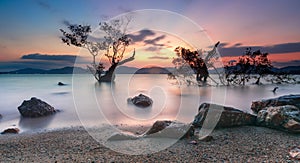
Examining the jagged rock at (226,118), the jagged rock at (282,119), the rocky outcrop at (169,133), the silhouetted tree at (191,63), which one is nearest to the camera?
the rocky outcrop at (169,133)

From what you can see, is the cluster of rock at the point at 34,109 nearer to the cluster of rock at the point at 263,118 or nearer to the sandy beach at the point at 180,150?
the sandy beach at the point at 180,150

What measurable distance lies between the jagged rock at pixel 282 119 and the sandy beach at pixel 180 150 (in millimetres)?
188

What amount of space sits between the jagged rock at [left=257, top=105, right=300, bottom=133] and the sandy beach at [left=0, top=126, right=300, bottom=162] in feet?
0.62

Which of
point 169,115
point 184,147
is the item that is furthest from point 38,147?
point 169,115

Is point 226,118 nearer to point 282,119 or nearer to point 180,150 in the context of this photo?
point 282,119

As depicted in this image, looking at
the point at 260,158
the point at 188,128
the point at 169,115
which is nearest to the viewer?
the point at 260,158

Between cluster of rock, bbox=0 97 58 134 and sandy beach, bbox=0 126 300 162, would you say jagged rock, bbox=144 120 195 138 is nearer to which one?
sandy beach, bbox=0 126 300 162

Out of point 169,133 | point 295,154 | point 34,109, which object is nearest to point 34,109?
point 34,109

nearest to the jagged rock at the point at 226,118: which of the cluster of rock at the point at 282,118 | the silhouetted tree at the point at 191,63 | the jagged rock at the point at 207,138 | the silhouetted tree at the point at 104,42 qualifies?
the cluster of rock at the point at 282,118

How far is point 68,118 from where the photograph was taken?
773 cm

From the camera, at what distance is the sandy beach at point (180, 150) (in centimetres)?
326

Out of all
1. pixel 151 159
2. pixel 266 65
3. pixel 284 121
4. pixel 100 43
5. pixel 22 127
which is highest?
pixel 100 43

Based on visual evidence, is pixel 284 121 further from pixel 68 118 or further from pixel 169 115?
pixel 68 118

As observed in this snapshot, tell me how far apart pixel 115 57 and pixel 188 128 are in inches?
830
